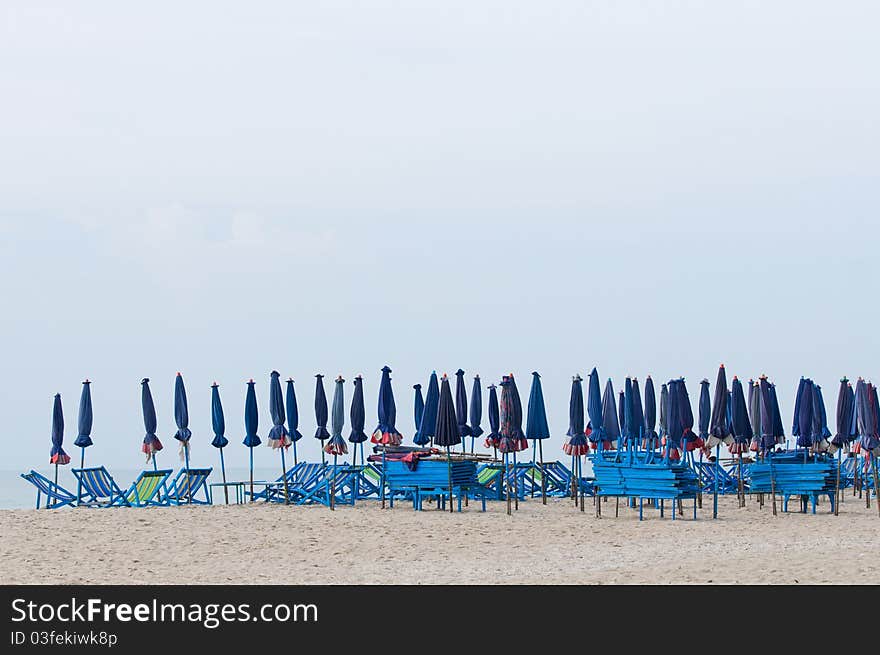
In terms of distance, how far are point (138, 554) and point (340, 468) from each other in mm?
8782

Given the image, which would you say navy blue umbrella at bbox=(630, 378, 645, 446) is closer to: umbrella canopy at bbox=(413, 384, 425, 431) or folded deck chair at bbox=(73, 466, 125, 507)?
umbrella canopy at bbox=(413, 384, 425, 431)

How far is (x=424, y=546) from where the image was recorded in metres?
16.2

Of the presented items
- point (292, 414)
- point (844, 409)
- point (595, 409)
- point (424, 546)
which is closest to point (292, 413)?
point (292, 414)

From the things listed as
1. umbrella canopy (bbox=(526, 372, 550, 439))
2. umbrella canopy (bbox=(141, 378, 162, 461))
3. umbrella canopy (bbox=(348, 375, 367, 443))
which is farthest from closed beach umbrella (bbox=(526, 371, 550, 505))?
umbrella canopy (bbox=(141, 378, 162, 461))

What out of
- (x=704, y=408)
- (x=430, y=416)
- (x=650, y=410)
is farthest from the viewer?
(x=650, y=410)

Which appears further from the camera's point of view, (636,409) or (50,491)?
(636,409)

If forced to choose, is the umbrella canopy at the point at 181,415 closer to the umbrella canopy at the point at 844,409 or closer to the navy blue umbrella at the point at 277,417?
the navy blue umbrella at the point at 277,417

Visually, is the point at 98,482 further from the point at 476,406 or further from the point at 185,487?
the point at 476,406

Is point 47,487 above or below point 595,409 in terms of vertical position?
below

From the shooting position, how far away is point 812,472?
859 inches

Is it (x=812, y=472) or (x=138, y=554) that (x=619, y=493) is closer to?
(x=812, y=472)

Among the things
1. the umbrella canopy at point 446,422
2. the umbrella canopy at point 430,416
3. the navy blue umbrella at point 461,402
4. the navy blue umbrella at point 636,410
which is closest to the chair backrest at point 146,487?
the umbrella canopy at point 430,416

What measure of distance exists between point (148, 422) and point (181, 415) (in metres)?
0.77
